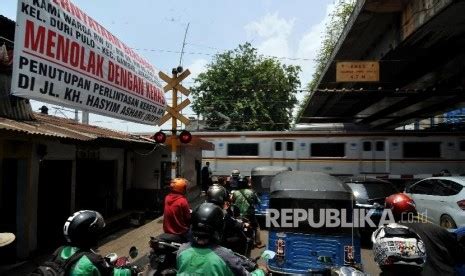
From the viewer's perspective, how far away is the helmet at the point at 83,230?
332 cm

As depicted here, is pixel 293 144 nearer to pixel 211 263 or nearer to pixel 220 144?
pixel 220 144

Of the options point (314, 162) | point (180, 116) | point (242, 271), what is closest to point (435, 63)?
point (314, 162)

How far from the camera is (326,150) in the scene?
24453 mm

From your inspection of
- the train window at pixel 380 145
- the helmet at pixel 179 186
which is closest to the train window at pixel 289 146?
the train window at pixel 380 145

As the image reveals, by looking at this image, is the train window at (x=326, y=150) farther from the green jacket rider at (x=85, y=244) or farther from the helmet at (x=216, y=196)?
the green jacket rider at (x=85, y=244)

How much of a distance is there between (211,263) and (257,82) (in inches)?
1478

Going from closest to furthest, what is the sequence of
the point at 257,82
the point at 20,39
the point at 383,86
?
the point at 20,39 → the point at 383,86 → the point at 257,82

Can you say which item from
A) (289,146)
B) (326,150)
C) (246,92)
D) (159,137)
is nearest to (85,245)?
(159,137)

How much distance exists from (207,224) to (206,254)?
8.9 inches

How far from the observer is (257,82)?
4022cm

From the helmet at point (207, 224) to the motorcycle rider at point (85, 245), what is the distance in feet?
2.36

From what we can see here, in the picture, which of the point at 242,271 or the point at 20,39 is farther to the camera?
the point at 20,39

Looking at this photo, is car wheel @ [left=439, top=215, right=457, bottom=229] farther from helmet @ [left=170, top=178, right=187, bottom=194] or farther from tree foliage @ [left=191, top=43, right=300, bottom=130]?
tree foliage @ [left=191, top=43, right=300, bottom=130]

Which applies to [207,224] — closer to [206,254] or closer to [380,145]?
[206,254]
